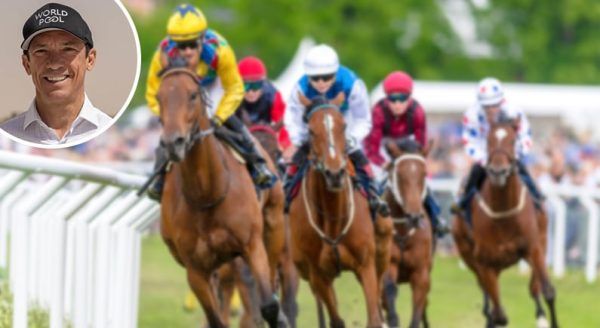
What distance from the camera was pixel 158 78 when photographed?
8.48m

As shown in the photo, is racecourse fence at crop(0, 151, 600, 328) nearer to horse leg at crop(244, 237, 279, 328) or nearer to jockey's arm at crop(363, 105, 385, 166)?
horse leg at crop(244, 237, 279, 328)

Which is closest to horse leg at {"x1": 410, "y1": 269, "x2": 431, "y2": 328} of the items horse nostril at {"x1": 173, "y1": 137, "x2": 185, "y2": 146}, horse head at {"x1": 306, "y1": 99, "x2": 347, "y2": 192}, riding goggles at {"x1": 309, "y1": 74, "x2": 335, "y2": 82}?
horse head at {"x1": 306, "y1": 99, "x2": 347, "y2": 192}

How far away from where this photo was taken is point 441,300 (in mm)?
15500

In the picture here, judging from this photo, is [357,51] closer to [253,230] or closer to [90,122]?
[253,230]

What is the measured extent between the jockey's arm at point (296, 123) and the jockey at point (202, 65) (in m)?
0.63

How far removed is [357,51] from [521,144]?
24504 millimetres

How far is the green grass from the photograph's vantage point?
13102 mm

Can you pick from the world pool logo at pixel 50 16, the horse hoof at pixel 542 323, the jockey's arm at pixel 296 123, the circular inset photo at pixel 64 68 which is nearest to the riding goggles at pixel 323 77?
the jockey's arm at pixel 296 123

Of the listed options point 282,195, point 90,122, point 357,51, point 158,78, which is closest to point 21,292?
point 90,122

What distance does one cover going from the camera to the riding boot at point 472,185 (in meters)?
12.3

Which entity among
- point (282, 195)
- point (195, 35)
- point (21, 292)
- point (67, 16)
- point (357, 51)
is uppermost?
point (357, 51)

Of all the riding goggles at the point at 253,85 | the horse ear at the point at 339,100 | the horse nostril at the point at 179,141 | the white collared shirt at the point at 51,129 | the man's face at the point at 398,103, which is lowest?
the white collared shirt at the point at 51,129

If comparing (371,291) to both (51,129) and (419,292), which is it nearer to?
(419,292)

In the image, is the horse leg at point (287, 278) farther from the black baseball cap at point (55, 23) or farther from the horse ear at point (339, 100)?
the black baseball cap at point (55, 23)
